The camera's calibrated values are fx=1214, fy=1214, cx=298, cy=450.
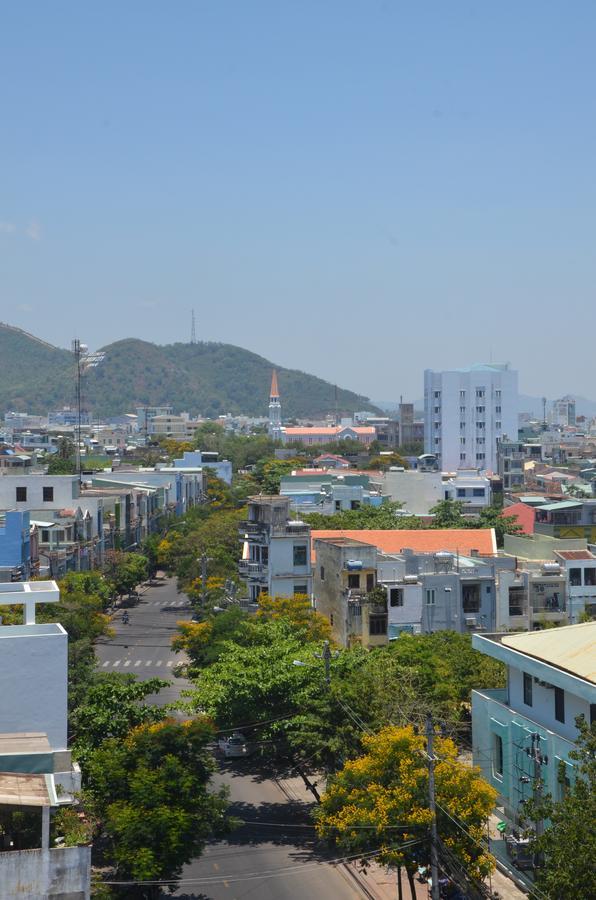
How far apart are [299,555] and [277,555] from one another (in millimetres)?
892

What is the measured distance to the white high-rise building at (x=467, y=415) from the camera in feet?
415

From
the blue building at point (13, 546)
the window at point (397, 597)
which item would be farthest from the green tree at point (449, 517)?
the window at point (397, 597)

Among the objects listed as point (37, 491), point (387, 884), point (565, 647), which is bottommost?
point (387, 884)

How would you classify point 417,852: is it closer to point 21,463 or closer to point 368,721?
point 368,721

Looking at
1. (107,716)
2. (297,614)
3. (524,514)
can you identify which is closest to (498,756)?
(107,716)

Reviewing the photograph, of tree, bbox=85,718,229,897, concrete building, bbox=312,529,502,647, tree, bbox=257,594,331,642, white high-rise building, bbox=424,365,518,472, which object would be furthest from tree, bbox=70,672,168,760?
white high-rise building, bbox=424,365,518,472

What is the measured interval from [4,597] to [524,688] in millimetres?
11232

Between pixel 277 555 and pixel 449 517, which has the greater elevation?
pixel 277 555

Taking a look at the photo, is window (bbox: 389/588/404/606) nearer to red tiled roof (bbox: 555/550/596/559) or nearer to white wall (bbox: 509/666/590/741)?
red tiled roof (bbox: 555/550/596/559)

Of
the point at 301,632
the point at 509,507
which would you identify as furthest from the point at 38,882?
→ the point at 509,507

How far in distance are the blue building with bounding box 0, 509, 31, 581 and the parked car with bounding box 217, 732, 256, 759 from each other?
19.3 metres

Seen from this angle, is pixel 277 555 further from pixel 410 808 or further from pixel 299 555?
pixel 410 808

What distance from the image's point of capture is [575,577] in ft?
147

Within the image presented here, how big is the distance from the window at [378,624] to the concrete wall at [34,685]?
21.6 m
